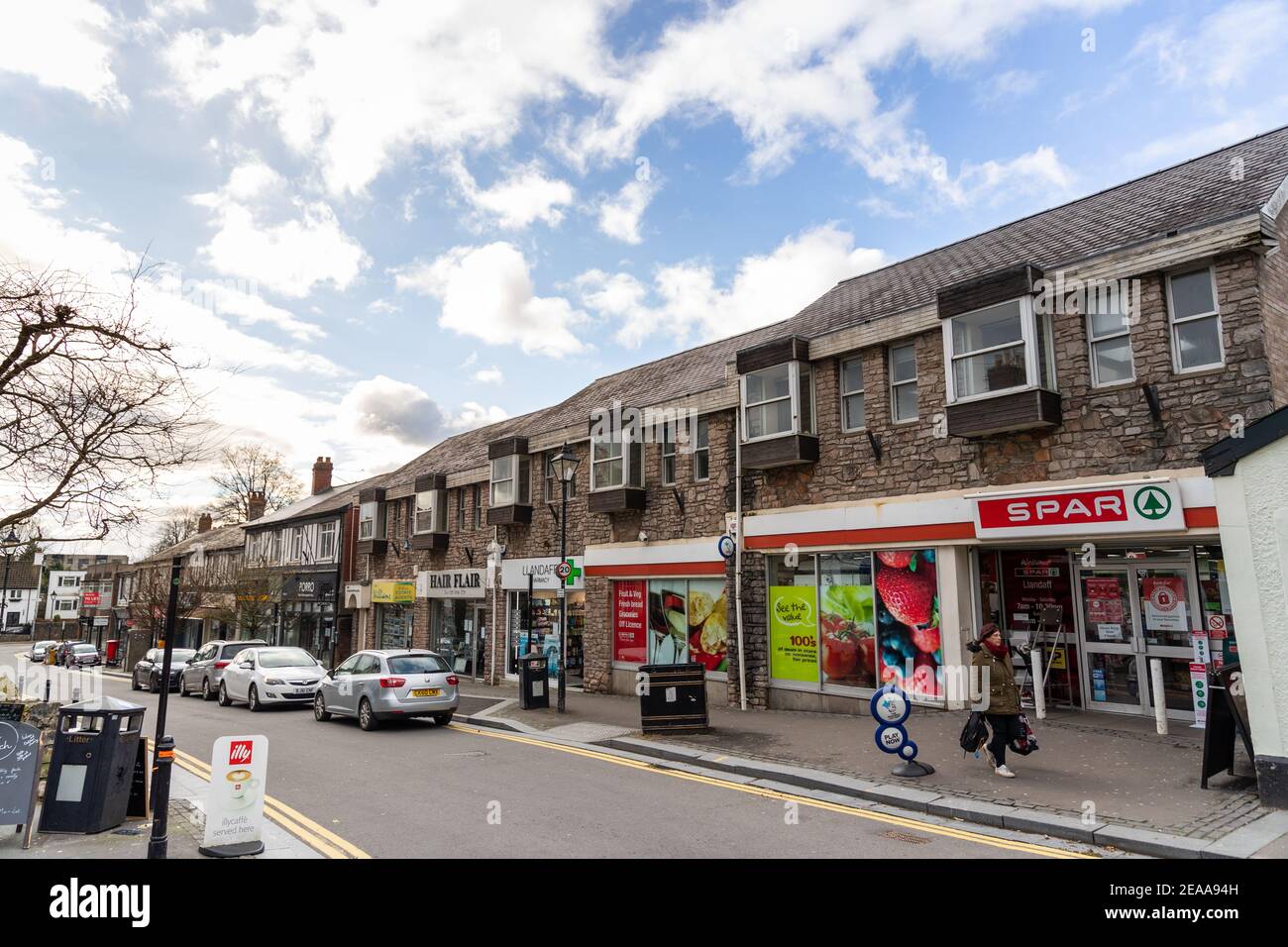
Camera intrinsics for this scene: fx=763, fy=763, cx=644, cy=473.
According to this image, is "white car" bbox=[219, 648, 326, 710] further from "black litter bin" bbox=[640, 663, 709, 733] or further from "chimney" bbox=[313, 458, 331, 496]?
"chimney" bbox=[313, 458, 331, 496]

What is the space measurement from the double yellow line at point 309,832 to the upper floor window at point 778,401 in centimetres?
1042

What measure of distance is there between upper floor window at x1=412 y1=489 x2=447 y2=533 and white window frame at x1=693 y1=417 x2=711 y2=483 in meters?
12.3

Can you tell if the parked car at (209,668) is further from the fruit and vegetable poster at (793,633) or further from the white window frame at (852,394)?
the white window frame at (852,394)

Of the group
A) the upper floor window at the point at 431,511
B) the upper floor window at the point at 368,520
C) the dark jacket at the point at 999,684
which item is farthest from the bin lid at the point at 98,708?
the upper floor window at the point at 368,520

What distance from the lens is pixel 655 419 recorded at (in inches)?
736

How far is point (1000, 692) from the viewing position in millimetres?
8805

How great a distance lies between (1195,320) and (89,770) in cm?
1412

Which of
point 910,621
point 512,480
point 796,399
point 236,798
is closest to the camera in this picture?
point 236,798

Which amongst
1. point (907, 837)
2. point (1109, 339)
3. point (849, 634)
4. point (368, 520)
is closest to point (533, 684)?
point (849, 634)

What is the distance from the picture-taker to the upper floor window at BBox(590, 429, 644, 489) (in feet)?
61.5

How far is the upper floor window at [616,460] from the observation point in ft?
61.5

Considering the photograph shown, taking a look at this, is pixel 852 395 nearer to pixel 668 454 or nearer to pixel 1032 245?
pixel 1032 245

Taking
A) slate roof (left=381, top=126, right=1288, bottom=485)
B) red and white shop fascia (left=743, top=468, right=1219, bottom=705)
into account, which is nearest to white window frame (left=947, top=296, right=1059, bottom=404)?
slate roof (left=381, top=126, right=1288, bottom=485)
